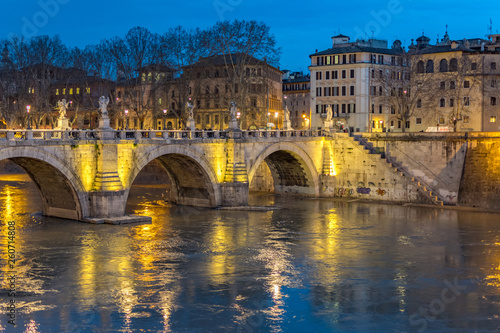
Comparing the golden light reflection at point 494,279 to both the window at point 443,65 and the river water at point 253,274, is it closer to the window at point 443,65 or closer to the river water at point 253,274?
the river water at point 253,274

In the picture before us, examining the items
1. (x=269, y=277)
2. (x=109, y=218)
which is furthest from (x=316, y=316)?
A: (x=109, y=218)

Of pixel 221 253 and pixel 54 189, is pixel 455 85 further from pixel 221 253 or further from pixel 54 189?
pixel 221 253

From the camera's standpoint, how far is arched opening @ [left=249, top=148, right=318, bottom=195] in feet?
178

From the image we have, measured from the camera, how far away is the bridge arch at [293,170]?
53.0m

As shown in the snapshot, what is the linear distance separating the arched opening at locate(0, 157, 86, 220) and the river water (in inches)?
33.6

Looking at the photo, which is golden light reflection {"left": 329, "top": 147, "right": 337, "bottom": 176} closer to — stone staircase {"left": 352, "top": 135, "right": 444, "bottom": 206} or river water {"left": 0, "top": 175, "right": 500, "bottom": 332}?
stone staircase {"left": 352, "top": 135, "right": 444, "bottom": 206}

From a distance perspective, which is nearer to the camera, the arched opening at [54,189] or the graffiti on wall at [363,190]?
the arched opening at [54,189]

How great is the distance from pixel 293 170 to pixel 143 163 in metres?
17.7

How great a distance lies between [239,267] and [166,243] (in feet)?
19.5

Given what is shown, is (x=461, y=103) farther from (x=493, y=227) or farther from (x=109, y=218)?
(x=109, y=218)

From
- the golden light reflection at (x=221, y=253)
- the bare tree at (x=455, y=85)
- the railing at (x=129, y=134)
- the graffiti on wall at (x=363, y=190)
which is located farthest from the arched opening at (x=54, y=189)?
the bare tree at (x=455, y=85)

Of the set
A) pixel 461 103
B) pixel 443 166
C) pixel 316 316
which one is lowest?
pixel 316 316

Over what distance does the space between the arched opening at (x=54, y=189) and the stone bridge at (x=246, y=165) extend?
0.24 feet

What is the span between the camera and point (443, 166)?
171ft
